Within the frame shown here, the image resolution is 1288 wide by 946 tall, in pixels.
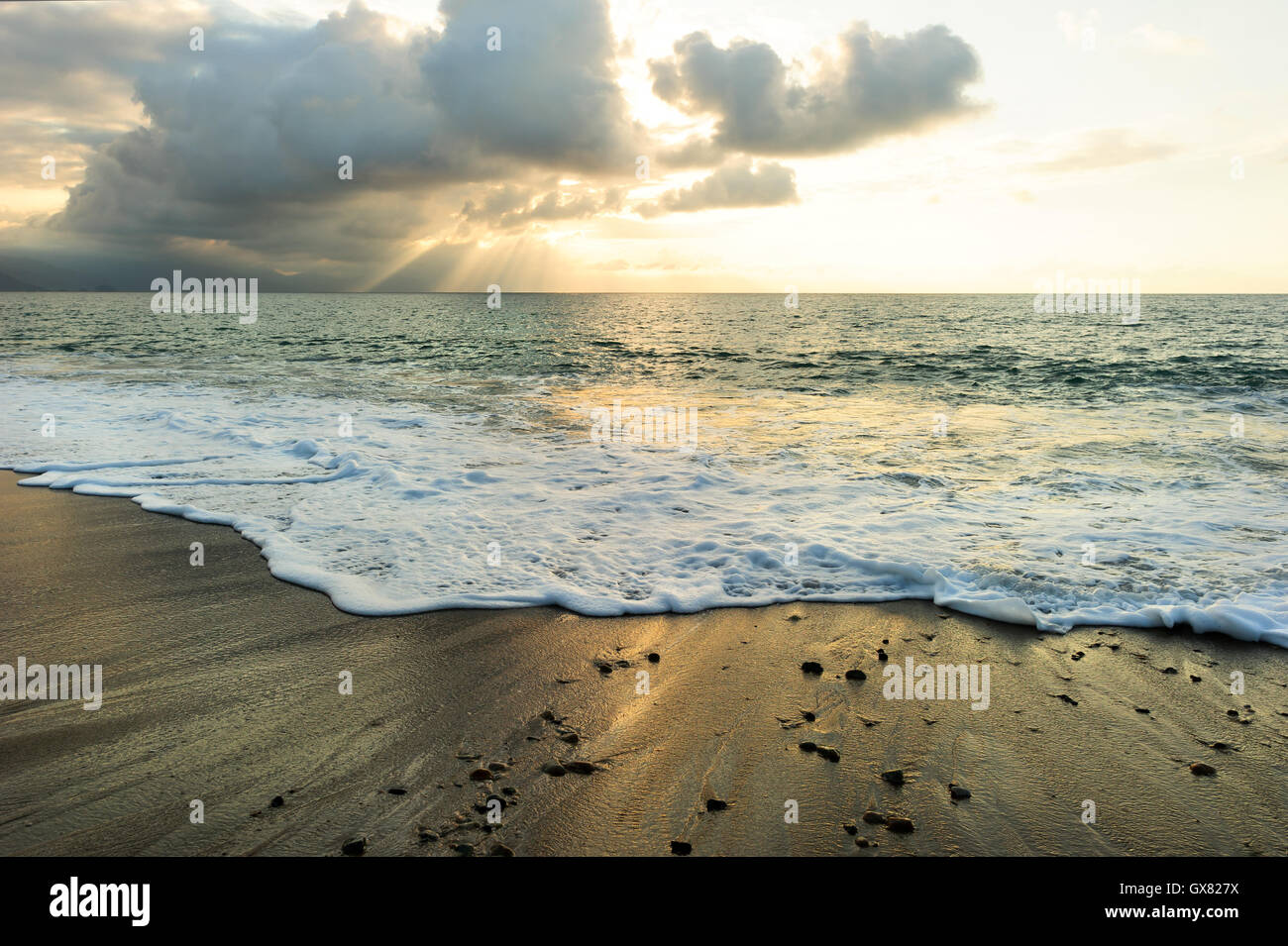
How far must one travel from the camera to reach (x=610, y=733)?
3971 mm

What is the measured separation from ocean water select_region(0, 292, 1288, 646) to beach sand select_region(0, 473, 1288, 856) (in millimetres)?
578

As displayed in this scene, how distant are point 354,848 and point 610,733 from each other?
4.71 feet

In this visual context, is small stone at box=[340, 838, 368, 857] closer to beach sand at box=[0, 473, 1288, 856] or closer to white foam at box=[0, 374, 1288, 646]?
beach sand at box=[0, 473, 1288, 856]

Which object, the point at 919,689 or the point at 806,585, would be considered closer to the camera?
the point at 919,689

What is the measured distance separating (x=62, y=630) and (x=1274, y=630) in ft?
29.3

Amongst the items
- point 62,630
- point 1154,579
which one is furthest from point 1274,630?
point 62,630

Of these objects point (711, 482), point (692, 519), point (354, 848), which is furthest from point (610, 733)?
point (711, 482)

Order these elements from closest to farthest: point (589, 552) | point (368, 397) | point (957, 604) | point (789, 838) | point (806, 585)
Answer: point (789, 838)
point (957, 604)
point (806, 585)
point (589, 552)
point (368, 397)

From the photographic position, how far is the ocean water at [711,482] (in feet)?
20.1

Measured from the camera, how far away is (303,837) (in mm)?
3098

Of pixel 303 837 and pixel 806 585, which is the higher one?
pixel 806 585
